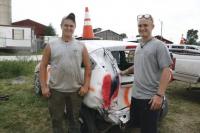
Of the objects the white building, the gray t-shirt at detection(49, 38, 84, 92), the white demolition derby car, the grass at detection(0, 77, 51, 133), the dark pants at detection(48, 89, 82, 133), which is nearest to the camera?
the gray t-shirt at detection(49, 38, 84, 92)

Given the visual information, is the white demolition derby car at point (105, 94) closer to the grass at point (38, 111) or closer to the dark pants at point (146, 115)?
the dark pants at point (146, 115)

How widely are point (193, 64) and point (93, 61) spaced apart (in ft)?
13.1

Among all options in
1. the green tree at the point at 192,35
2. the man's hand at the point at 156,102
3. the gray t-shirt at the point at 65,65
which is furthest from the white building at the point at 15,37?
the man's hand at the point at 156,102

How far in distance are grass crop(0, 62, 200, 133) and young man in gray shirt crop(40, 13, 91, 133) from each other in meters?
1.51

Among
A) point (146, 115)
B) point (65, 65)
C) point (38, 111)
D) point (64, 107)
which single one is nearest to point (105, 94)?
point (64, 107)

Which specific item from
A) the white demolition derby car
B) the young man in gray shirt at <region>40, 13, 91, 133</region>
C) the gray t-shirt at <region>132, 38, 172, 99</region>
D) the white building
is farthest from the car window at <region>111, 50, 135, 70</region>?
the white building

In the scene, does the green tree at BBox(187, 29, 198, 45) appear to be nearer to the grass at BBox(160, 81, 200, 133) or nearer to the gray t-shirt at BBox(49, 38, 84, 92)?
the grass at BBox(160, 81, 200, 133)

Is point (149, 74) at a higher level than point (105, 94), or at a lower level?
higher

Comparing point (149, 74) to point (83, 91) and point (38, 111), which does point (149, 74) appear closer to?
point (83, 91)

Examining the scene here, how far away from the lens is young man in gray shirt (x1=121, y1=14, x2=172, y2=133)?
3683 mm

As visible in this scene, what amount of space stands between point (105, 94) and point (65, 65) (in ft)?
2.44

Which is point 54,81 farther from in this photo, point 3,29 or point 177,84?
point 3,29

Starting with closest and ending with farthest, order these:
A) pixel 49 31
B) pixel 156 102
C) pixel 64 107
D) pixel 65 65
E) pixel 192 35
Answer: pixel 156 102 → pixel 65 65 → pixel 64 107 → pixel 192 35 → pixel 49 31

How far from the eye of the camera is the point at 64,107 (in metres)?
4.57
